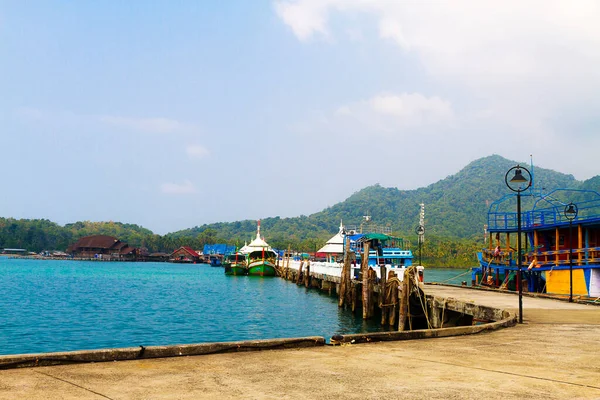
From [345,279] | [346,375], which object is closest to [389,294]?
[345,279]

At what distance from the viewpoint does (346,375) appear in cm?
937

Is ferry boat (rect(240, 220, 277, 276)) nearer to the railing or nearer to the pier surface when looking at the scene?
the railing

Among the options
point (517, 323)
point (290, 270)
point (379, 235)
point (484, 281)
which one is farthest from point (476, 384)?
point (290, 270)

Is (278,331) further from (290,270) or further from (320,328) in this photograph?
(290,270)

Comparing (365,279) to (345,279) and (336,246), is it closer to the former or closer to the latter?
(345,279)

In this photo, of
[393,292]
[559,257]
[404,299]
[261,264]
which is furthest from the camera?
[261,264]

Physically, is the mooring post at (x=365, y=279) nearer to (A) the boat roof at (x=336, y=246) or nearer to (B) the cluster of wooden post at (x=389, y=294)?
(B) the cluster of wooden post at (x=389, y=294)

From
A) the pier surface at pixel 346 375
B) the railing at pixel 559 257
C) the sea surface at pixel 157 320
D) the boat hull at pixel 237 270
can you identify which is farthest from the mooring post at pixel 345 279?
the boat hull at pixel 237 270

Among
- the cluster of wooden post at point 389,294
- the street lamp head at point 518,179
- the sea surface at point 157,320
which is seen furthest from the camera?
the sea surface at point 157,320

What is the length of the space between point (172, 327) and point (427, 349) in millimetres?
24565

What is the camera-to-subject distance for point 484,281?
45062 millimetres

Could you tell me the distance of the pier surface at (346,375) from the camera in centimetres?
801

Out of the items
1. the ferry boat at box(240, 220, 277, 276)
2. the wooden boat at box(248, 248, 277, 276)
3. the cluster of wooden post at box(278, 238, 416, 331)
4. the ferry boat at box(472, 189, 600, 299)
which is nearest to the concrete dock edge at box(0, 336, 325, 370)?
the cluster of wooden post at box(278, 238, 416, 331)

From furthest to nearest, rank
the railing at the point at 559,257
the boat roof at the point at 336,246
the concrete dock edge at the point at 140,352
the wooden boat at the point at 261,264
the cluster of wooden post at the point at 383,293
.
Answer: the wooden boat at the point at 261,264
the boat roof at the point at 336,246
the railing at the point at 559,257
the cluster of wooden post at the point at 383,293
the concrete dock edge at the point at 140,352
